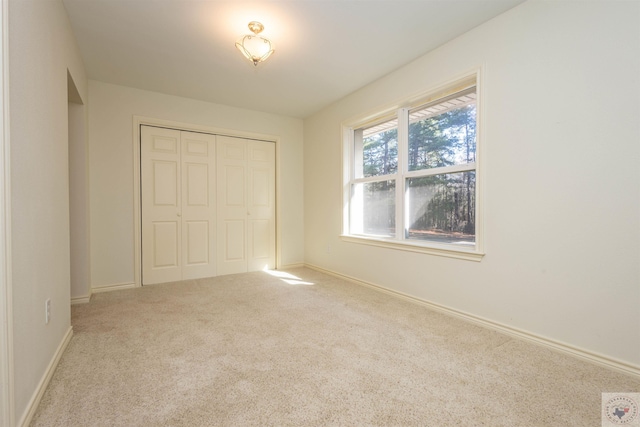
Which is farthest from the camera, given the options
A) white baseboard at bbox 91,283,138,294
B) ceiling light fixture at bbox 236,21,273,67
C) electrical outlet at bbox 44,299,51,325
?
white baseboard at bbox 91,283,138,294

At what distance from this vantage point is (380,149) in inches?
144

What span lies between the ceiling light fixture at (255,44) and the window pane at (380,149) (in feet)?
5.46

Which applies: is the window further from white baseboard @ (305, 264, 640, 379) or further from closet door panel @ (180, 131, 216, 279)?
closet door panel @ (180, 131, 216, 279)

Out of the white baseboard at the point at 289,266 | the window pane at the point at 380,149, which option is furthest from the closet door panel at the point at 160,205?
Answer: the window pane at the point at 380,149

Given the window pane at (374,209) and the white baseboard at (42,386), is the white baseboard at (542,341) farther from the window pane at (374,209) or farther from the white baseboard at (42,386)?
the white baseboard at (42,386)

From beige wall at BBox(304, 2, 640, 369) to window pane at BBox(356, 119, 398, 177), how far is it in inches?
31.8

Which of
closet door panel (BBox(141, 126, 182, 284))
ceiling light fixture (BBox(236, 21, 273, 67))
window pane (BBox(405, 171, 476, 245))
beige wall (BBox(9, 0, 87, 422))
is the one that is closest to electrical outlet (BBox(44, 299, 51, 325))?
beige wall (BBox(9, 0, 87, 422))

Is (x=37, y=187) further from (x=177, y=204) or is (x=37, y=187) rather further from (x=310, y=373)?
(x=177, y=204)

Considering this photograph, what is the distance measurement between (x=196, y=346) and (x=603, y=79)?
3.23 metres

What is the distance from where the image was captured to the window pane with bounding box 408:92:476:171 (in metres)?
2.64

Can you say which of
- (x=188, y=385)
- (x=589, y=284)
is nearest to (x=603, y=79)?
(x=589, y=284)

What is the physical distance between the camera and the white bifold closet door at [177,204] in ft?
12.4

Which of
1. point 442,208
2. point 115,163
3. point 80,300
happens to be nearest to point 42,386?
point 80,300

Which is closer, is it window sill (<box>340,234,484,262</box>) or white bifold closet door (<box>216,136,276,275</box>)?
window sill (<box>340,234,484,262</box>)
